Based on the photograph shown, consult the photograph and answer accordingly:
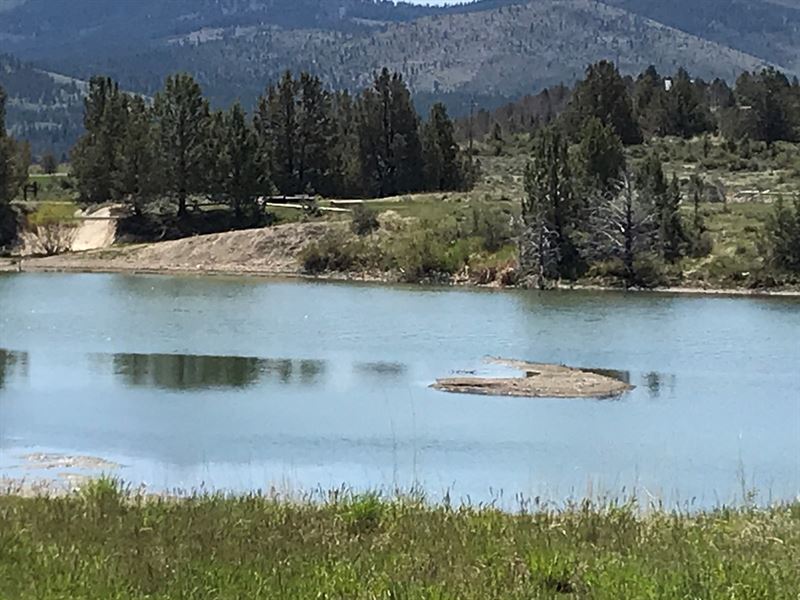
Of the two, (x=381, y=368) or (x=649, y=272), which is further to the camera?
(x=649, y=272)

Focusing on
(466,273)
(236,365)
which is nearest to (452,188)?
(466,273)

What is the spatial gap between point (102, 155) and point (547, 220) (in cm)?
3285

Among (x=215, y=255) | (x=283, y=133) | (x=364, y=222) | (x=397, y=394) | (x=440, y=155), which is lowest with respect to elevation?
(x=397, y=394)

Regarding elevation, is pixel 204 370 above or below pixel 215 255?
below

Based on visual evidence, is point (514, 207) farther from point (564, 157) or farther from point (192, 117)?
point (192, 117)

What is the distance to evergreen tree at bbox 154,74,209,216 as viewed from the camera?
274ft

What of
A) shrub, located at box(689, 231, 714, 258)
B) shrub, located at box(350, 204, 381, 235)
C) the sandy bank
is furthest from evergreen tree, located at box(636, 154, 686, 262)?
shrub, located at box(350, 204, 381, 235)

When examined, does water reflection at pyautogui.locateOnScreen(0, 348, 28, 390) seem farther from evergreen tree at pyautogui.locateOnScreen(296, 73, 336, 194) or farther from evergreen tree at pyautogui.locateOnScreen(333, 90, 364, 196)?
evergreen tree at pyautogui.locateOnScreen(333, 90, 364, 196)

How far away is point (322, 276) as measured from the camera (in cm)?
7556

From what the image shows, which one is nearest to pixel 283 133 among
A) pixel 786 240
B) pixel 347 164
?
pixel 347 164

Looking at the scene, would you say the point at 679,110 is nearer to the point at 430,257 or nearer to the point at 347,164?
the point at 347,164

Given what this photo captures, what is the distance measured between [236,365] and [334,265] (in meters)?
35.9

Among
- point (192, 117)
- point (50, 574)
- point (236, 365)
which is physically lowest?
point (236, 365)

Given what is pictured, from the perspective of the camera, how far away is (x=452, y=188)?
3605 inches
